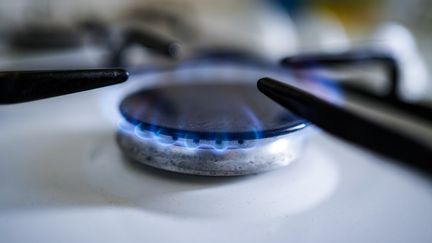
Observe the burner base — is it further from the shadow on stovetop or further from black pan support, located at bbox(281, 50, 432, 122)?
black pan support, located at bbox(281, 50, 432, 122)

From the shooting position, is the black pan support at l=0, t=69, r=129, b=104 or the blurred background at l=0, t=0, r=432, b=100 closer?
the black pan support at l=0, t=69, r=129, b=104

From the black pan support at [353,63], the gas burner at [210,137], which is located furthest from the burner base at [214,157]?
the black pan support at [353,63]

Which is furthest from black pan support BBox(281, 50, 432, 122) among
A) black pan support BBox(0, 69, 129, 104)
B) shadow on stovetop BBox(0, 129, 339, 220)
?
black pan support BBox(0, 69, 129, 104)

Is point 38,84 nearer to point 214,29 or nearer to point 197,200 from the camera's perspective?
point 197,200

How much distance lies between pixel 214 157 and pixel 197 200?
41 millimetres

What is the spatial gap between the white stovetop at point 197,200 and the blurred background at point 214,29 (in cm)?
27

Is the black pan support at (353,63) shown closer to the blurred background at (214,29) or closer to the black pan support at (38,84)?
the blurred background at (214,29)

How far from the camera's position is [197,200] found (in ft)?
1.12

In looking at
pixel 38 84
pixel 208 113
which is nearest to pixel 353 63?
pixel 208 113

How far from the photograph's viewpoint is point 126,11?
3.18 ft

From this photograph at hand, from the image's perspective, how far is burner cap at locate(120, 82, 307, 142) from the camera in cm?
35

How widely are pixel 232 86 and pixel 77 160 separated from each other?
8.9 inches

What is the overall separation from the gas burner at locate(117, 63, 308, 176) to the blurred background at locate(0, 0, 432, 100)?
0.86 ft

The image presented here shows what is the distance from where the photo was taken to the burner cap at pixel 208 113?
0.35m
